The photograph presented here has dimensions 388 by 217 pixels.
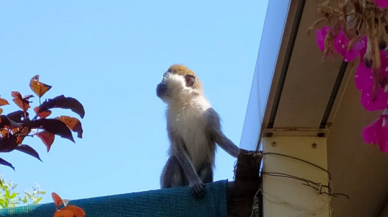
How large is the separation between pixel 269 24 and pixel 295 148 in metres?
0.47

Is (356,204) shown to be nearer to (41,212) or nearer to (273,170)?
(273,170)

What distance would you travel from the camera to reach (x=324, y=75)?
202 centimetres

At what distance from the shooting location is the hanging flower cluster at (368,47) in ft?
2.18

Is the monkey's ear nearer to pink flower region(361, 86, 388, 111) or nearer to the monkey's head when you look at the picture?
the monkey's head

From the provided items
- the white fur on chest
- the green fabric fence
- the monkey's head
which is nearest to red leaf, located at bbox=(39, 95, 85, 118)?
the green fabric fence

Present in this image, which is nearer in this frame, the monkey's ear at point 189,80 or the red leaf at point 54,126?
the red leaf at point 54,126

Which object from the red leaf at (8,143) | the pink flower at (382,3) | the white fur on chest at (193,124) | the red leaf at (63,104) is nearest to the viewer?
the pink flower at (382,3)

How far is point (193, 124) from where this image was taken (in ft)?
12.1

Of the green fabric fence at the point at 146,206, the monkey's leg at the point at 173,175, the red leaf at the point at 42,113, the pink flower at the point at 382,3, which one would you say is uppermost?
the monkey's leg at the point at 173,175

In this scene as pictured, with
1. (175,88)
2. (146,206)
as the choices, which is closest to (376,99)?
(146,206)

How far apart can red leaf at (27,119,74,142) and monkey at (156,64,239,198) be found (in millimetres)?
2045

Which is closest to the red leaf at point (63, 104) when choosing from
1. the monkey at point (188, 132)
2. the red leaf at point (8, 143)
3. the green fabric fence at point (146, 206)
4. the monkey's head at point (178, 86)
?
the red leaf at point (8, 143)

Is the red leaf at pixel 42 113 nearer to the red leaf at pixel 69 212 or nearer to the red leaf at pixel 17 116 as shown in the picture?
the red leaf at pixel 17 116

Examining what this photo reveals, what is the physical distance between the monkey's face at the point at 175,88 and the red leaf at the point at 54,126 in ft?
9.18
